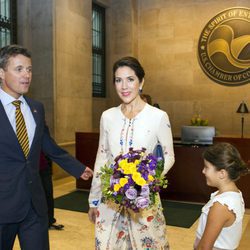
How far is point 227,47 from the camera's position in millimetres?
8789

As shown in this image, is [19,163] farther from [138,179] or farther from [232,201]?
[232,201]

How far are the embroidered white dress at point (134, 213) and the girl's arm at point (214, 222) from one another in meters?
0.39

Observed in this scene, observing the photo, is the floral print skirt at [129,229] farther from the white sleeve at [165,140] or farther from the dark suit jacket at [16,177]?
the dark suit jacket at [16,177]

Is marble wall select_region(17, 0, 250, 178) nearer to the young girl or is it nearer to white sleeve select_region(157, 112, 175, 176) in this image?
white sleeve select_region(157, 112, 175, 176)

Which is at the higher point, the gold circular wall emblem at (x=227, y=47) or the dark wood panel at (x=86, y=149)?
the gold circular wall emblem at (x=227, y=47)

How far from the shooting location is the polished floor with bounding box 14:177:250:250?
384 centimetres

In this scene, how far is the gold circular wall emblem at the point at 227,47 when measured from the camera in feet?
28.3

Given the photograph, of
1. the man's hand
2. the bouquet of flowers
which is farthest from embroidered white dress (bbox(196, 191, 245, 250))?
the man's hand

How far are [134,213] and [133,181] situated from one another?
38 cm

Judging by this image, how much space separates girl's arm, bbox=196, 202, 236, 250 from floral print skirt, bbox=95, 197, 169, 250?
0.38m

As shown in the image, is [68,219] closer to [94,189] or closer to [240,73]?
[94,189]

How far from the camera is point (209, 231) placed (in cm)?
169

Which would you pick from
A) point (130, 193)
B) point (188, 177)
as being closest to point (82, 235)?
point (188, 177)

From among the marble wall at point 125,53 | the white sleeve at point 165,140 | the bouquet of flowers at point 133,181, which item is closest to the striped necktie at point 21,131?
the bouquet of flowers at point 133,181
